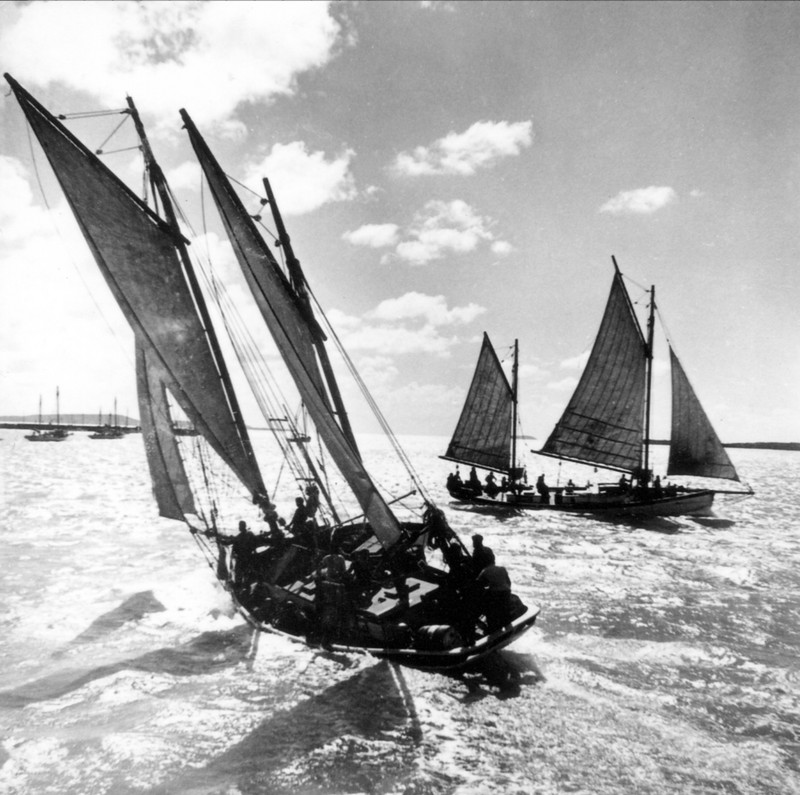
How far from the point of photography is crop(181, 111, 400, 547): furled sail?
12.5m

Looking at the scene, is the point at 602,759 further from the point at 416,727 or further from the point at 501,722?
the point at 416,727

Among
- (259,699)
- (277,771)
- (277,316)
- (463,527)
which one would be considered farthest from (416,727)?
(463,527)

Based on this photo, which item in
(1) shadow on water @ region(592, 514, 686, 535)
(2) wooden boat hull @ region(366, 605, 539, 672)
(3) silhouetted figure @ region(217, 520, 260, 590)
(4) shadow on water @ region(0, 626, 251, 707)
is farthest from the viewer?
(1) shadow on water @ region(592, 514, 686, 535)

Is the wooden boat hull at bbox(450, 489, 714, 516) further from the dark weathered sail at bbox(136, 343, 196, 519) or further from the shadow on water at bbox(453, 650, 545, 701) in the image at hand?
the dark weathered sail at bbox(136, 343, 196, 519)

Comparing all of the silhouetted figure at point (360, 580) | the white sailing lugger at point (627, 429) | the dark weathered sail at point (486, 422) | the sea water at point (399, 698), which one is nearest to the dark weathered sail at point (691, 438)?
the white sailing lugger at point (627, 429)

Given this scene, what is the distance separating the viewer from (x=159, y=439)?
18516 mm

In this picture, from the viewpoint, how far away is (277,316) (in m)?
14.4

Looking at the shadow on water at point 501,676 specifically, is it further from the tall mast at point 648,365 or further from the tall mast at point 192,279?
the tall mast at point 648,365

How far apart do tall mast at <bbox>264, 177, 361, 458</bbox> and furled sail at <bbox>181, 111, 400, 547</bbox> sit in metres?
0.34

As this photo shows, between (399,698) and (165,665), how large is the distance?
18.6 feet

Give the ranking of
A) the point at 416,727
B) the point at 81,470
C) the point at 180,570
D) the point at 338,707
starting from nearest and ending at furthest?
the point at 416,727, the point at 338,707, the point at 180,570, the point at 81,470

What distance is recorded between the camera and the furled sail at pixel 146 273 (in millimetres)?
13023

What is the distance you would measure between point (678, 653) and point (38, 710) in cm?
1394

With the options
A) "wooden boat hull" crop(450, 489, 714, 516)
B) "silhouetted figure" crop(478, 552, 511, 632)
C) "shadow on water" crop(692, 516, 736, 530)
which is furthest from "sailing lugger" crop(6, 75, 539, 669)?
"shadow on water" crop(692, 516, 736, 530)
